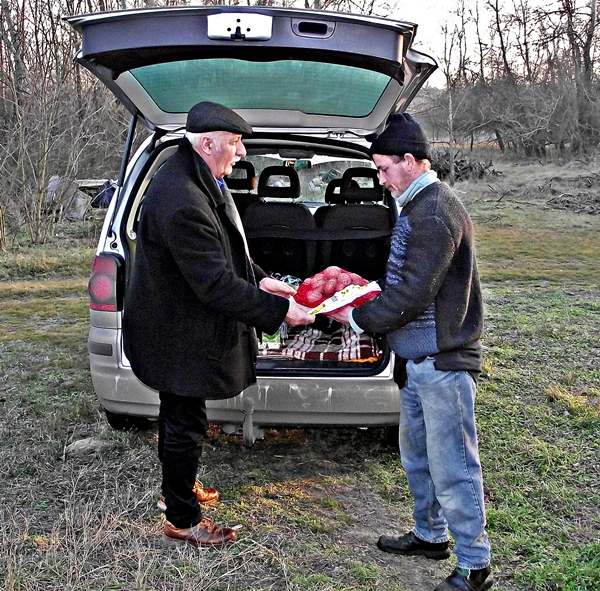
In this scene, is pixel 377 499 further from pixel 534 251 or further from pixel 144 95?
pixel 534 251

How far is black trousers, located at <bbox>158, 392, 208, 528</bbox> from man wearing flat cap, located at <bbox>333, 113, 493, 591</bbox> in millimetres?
792

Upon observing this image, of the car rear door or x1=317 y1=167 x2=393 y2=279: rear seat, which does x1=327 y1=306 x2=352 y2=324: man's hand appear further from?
x1=317 y1=167 x2=393 y2=279: rear seat

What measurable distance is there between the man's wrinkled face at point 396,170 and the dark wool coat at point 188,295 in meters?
0.64

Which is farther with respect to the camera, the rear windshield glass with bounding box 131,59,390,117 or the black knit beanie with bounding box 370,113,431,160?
the rear windshield glass with bounding box 131,59,390,117

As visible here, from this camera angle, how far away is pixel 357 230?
186 inches

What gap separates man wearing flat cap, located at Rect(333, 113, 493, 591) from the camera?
252 centimetres

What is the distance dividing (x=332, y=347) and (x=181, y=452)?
4.89 feet

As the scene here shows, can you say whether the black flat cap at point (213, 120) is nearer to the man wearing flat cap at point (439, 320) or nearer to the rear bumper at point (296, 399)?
the man wearing flat cap at point (439, 320)

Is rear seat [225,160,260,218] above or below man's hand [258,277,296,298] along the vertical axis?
above

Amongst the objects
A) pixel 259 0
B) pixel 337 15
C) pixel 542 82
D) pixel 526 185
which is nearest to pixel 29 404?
pixel 337 15

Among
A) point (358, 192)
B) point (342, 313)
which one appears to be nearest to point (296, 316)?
point (342, 313)

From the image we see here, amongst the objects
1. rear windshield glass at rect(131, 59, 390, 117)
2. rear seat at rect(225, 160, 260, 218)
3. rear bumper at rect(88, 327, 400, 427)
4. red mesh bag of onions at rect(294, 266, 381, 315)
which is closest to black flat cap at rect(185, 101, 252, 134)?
rear windshield glass at rect(131, 59, 390, 117)

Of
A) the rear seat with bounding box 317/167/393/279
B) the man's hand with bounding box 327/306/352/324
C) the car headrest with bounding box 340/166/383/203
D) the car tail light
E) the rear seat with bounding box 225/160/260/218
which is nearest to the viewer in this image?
the man's hand with bounding box 327/306/352/324

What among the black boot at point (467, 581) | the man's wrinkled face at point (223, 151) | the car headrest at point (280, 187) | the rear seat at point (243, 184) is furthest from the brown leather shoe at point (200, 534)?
the car headrest at point (280, 187)
